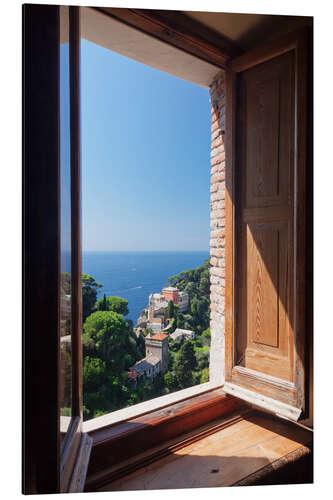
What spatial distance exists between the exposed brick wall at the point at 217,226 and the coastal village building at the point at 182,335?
1.78 feet

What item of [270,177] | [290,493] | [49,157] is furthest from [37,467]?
[270,177]

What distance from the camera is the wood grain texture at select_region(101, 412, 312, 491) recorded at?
1262 millimetres

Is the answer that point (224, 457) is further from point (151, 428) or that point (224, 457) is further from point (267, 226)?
point (267, 226)

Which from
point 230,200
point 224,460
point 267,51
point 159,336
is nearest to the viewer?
point 224,460

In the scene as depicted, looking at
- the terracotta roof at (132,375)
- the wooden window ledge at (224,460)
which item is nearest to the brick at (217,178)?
the wooden window ledge at (224,460)

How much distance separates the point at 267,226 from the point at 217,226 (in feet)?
1.47

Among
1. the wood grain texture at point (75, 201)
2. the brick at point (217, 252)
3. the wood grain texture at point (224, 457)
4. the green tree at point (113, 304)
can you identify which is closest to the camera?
the wood grain texture at point (75, 201)

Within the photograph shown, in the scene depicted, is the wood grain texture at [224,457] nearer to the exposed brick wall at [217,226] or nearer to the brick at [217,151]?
the exposed brick wall at [217,226]

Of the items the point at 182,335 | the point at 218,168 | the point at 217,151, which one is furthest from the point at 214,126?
the point at 182,335

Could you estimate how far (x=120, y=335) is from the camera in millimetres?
2293

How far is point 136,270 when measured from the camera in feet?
9.77

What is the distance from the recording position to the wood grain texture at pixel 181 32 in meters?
1.36
